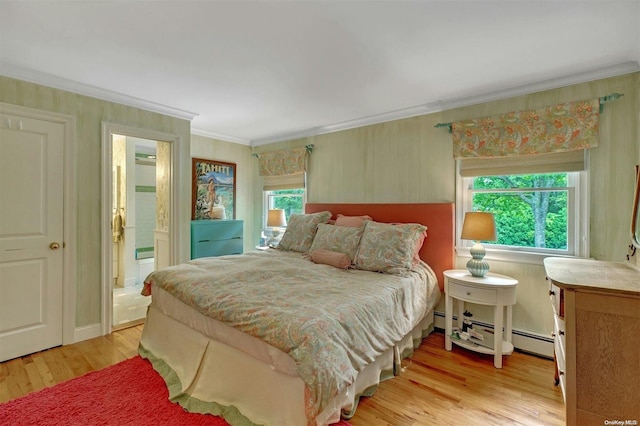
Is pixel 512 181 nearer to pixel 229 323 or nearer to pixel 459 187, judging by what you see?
pixel 459 187

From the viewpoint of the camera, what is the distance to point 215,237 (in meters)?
4.09

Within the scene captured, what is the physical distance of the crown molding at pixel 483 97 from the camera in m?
2.26

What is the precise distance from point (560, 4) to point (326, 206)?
283 centimetres

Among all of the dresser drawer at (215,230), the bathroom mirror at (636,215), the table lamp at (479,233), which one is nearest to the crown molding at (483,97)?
the bathroom mirror at (636,215)

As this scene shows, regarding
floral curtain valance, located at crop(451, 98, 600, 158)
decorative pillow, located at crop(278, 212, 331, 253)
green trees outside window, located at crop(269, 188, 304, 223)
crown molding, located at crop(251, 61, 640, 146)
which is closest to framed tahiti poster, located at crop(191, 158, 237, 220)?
green trees outside window, located at crop(269, 188, 304, 223)

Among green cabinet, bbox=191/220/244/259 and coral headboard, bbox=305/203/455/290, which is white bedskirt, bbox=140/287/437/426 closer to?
coral headboard, bbox=305/203/455/290

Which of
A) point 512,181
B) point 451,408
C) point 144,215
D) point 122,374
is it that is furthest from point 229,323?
point 144,215

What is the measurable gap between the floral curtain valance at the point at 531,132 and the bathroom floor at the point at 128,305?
155 inches

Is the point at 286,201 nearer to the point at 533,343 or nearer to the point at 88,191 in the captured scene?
the point at 88,191

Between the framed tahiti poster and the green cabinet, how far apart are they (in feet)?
1.07

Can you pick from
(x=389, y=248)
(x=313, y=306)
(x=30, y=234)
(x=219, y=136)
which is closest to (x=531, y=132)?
(x=389, y=248)

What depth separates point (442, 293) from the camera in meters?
3.01

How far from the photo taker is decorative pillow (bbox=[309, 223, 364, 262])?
2.88 metres

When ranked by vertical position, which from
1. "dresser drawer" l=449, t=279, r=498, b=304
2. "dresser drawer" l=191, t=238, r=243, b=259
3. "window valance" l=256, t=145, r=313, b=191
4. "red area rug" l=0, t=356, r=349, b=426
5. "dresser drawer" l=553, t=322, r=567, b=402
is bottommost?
"red area rug" l=0, t=356, r=349, b=426
